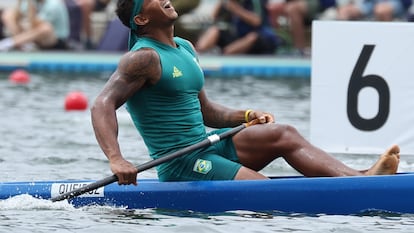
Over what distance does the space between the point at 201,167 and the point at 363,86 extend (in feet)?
6.79

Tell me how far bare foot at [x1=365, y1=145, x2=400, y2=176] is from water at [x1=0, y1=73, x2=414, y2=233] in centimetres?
28

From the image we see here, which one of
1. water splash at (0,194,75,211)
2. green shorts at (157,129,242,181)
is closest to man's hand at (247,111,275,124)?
green shorts at (157,129,242,181)

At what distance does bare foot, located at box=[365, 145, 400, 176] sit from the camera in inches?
274

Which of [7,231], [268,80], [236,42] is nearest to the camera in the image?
[7,231]

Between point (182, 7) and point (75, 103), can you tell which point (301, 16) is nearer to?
point (182, 7)

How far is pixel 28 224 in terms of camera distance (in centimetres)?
668

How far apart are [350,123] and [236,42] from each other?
923 cm

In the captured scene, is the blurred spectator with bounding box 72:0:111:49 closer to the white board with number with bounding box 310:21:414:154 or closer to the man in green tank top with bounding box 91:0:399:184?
the white board with number with bounding box 310:21:414:154

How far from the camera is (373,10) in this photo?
711 inches

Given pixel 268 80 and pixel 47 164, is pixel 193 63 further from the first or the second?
pixel 268 80

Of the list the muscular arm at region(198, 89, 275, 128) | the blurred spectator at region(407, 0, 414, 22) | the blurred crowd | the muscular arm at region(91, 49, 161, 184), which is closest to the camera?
the muscular arm at region(91, 49, 161, 184)

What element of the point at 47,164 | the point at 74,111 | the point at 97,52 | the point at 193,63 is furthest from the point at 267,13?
the point at 193,63

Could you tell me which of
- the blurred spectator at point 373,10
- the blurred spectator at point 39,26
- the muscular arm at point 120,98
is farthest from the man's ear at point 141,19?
the blurred spectator at point 39,26

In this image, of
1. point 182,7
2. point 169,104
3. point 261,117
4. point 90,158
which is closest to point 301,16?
point 182,7
